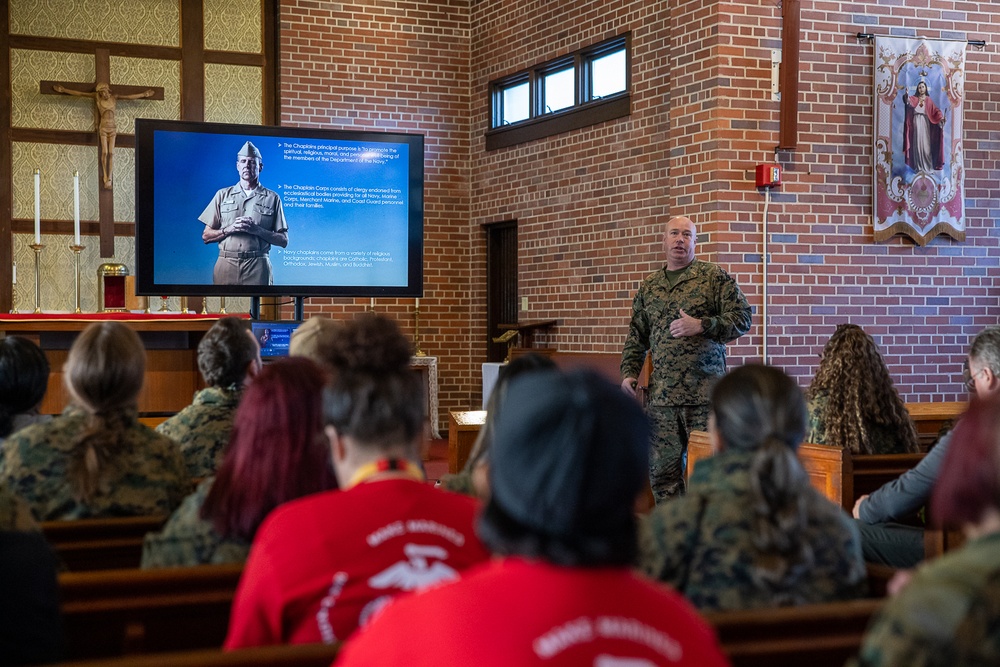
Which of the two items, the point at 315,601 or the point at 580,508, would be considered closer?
the point at 580,508

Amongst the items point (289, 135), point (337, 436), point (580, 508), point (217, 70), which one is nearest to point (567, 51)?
point (289, 135)

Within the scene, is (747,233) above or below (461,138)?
below

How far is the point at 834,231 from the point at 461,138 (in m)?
4.30

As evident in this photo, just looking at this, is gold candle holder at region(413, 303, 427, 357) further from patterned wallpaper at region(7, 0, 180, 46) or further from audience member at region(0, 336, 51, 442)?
audience member at region(0, 336, 51, 442)

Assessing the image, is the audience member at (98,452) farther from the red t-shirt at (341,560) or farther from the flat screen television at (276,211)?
the flat screen television at (276,211)

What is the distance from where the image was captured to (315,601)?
64.0 inches

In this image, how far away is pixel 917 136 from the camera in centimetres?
730

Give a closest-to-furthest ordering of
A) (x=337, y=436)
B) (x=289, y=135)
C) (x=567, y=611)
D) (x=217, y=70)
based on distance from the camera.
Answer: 1. (x=567, y=611)
2. (x=337, y=436)
3. (x=289, y=135)
4. (x=217, y=70)

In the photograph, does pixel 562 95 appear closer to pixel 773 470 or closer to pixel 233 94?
pixel 233 94

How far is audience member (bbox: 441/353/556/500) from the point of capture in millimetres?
2291

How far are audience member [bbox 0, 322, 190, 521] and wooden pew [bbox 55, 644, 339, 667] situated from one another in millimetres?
1275

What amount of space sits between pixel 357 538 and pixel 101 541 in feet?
3.35

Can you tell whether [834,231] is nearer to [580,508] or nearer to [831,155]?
[831,155]

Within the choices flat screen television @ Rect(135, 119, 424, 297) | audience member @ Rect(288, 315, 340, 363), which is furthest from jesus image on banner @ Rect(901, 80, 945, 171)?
audience member @ Rect(288, 315, 340, 363)
